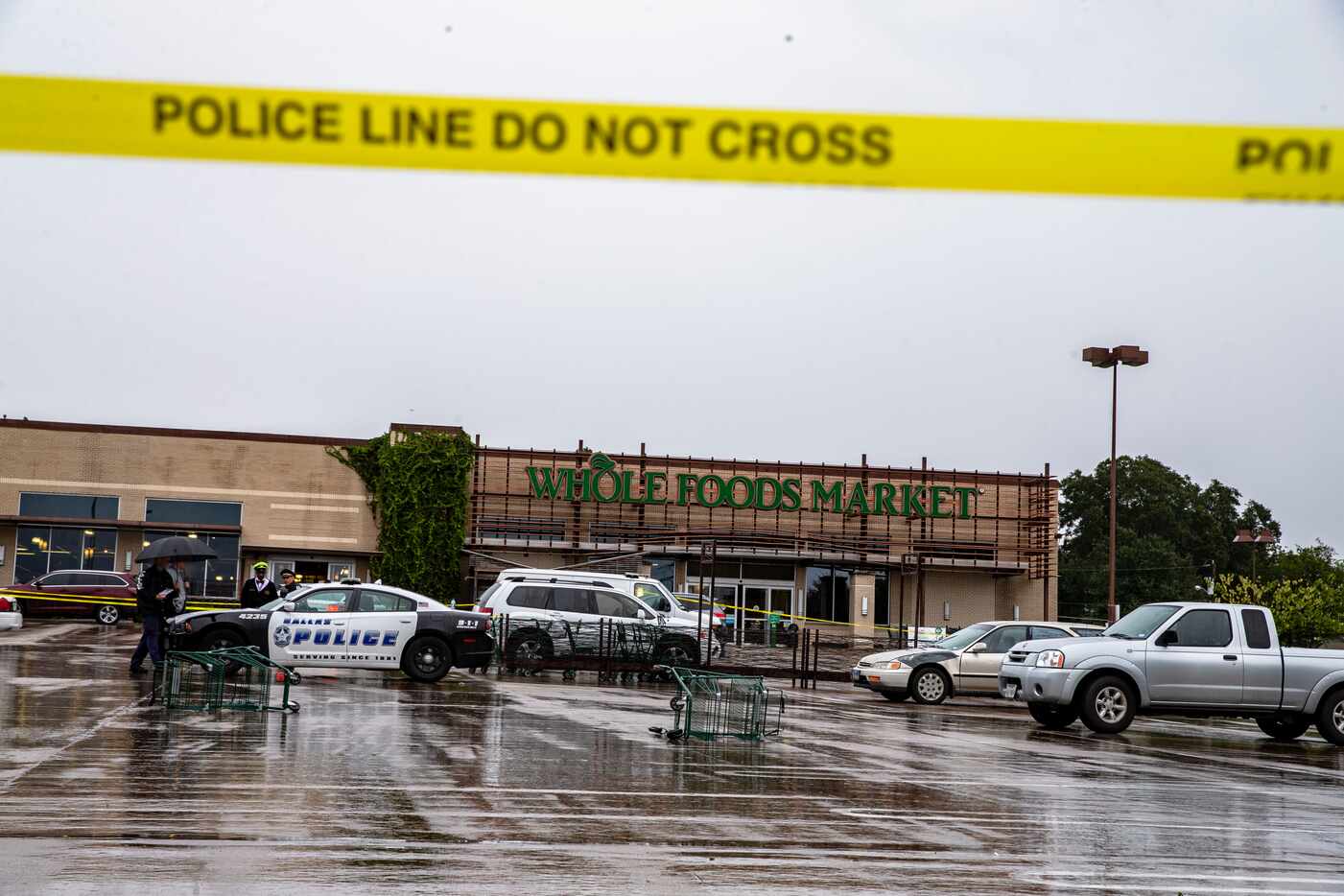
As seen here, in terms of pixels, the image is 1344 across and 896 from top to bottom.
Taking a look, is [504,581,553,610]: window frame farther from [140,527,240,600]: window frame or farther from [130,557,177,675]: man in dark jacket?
[140,527,240,600]: window frame

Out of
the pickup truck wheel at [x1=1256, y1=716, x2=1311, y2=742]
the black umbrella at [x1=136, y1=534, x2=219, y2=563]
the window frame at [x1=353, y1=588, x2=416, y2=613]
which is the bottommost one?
the pickup truck wheel at [x1=1256, y1=716, x2=1311, y2=742]

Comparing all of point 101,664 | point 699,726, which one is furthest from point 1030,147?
point 101,664

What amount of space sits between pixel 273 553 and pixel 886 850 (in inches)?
1587

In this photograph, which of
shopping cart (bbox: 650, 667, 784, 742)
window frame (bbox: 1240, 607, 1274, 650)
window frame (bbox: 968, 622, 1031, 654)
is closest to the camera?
→ shopping cart (bbox: 650, 667, 784, 742)

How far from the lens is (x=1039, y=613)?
166ft

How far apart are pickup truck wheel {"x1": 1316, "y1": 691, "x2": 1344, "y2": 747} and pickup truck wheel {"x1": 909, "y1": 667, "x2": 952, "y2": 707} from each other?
21.5 ft

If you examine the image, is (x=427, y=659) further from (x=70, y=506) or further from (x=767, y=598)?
(x=767, y=598)

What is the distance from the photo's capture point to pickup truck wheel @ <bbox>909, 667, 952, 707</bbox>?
24047mm

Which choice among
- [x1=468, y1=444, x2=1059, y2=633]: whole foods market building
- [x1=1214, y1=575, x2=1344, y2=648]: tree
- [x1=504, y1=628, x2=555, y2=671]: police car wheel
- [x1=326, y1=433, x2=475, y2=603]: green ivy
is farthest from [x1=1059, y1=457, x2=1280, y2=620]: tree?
[x1=504, y1=628, x2=555, y2=671]: police car wheel

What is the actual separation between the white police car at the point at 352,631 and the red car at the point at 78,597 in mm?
20157

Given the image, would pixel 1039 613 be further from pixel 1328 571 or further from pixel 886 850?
pixel 886 850

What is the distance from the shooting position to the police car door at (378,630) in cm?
2152

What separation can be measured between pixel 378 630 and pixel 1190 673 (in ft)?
38.4

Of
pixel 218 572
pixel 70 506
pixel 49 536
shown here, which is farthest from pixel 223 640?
pixel 49 536
